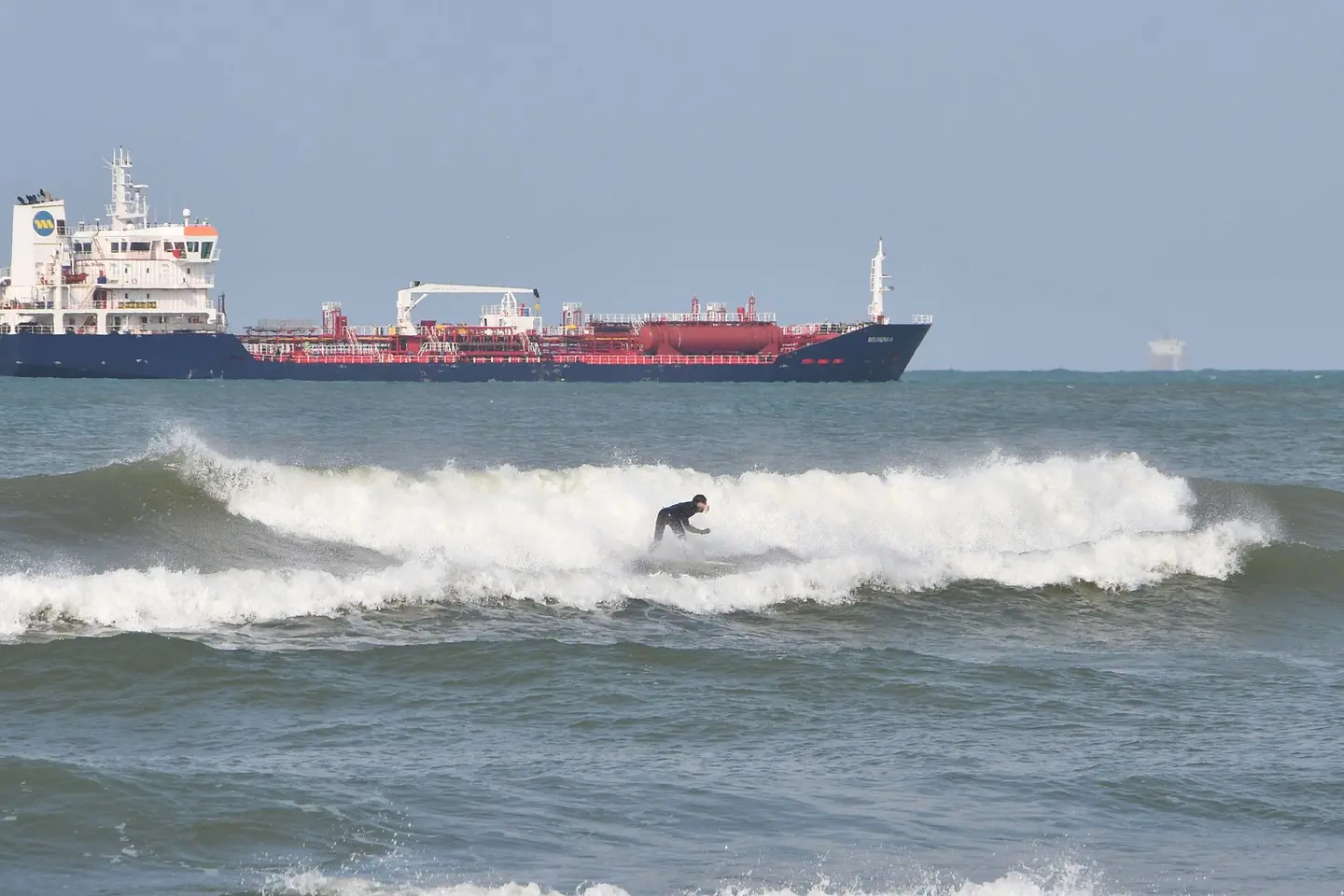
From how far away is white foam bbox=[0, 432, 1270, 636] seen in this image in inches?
573

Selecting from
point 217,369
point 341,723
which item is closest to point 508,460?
point 341,723

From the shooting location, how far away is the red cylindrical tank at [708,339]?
301 feet

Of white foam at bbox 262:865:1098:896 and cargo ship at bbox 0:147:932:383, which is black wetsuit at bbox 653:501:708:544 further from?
cargo ship at bbox 0:147:932:383

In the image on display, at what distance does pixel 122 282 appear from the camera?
8350cm

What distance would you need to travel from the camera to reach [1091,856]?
28.3 ft

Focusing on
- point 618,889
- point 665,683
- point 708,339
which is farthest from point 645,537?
point 708,339

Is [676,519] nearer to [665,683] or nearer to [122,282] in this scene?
[665,683]

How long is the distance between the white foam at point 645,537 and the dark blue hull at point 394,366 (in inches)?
2399

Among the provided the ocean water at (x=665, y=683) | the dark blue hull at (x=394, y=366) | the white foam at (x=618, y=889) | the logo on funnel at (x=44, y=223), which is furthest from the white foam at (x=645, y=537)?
the logo on funnel at (x=44, y=223)

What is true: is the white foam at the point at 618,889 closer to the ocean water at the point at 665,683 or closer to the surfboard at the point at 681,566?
the ocean water at the point at 665,683

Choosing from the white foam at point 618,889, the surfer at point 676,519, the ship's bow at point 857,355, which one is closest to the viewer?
the white foam at point 618,889

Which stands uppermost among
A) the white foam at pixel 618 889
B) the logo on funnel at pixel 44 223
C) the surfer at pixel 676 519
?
the logo on funnel at pixel 44 223

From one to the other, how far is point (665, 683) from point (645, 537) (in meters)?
→ 8.70

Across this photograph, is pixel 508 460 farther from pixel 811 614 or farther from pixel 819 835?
pixel 819 835
